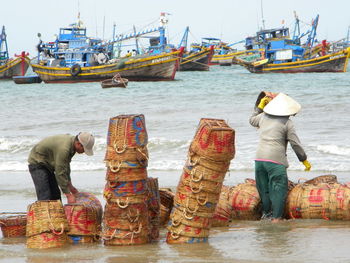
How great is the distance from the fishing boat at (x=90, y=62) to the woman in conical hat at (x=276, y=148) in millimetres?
41411

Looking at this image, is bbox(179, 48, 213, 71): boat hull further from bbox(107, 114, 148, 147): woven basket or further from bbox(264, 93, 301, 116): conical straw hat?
bbox(107, 114, 148, 147): woven basket

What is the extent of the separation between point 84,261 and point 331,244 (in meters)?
1.99

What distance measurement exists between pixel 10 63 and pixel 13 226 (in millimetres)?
60151

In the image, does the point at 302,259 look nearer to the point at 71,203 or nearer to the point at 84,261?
the point at 84,261

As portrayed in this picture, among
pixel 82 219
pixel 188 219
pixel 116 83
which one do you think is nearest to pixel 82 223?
pixel 82 219

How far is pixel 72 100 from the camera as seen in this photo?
31203mm

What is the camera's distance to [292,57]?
5859cm

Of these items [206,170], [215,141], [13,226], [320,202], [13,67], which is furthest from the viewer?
[13,67]

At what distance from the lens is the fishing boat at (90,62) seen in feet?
158

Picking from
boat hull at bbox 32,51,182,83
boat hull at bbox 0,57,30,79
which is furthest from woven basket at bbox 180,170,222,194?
boat hull at bbox 0,57,30,79

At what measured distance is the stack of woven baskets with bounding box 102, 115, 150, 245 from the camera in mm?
5477

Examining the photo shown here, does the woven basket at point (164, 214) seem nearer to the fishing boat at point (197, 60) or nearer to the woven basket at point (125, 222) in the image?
the woven basket at point (125, 222)

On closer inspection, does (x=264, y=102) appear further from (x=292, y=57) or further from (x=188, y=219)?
(x=292, y=57)

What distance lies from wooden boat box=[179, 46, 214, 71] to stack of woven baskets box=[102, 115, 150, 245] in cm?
6690
